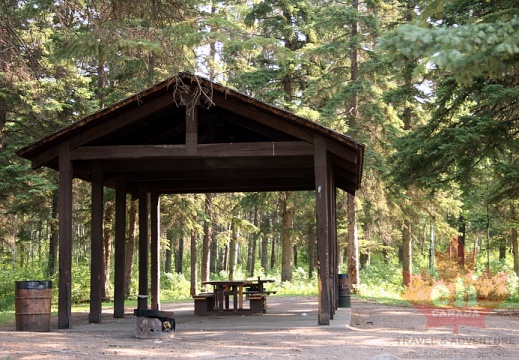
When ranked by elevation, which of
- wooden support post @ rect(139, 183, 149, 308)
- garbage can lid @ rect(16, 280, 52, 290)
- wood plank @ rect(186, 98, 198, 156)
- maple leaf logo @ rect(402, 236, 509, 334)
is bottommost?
maple leaf logo @ rect(402, 236, 509, 334)

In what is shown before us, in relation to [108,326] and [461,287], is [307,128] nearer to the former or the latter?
[108,326]

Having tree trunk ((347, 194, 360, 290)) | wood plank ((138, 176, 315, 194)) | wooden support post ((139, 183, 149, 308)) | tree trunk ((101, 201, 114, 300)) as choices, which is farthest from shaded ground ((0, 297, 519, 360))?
tree trunk ((347, 194, 360, 290))

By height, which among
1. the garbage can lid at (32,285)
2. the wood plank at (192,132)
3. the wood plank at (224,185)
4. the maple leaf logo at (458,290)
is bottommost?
the maple leaf logo at (458,290)

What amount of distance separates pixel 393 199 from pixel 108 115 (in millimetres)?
15232

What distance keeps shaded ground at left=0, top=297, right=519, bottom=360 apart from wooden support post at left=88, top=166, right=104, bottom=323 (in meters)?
0.40

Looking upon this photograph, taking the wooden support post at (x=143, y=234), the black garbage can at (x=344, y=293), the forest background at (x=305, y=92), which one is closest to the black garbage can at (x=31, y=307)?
the forest background at (x=305, y=92)

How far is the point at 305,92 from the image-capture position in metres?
24.0

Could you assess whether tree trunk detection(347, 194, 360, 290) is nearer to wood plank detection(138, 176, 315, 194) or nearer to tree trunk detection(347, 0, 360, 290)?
tree trunk detection(347, 0, 360, 290)

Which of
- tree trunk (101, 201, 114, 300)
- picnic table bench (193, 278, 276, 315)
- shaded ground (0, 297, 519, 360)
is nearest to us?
shaded ground (0, 297, 519, 360)

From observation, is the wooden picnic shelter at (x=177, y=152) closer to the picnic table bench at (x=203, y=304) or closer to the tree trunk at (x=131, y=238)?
the picnic table bench at (x=203, y=304)

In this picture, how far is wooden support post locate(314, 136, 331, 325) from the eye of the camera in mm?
11812

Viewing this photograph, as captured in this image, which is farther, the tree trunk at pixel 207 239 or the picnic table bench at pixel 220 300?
the tree trunk at pixel 207 239

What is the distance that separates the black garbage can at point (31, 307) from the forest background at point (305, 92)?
152 inches

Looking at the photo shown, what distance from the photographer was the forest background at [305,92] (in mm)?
10359
